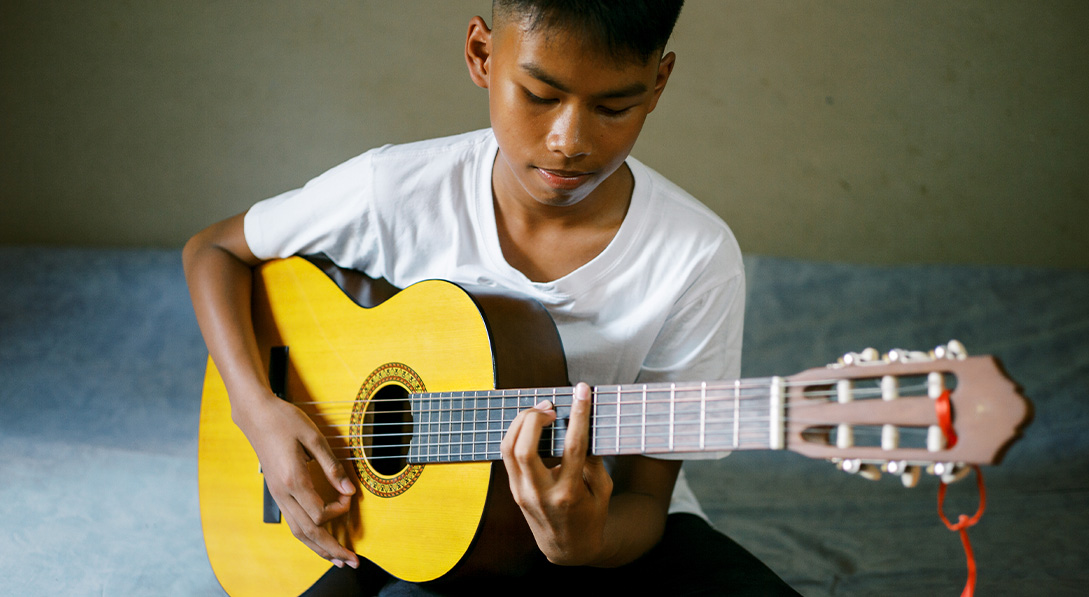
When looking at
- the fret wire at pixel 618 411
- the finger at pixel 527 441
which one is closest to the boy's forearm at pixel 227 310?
the finger at pixel 527 441

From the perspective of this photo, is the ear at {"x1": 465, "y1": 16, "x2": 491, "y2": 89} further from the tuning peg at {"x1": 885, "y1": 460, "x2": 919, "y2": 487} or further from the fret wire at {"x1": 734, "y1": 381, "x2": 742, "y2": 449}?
the tuning peg at {"x1": 885, "y1": 460, "x2": 919, "y2": 487}

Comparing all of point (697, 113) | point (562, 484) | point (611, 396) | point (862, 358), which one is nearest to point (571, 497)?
point (562, 484)

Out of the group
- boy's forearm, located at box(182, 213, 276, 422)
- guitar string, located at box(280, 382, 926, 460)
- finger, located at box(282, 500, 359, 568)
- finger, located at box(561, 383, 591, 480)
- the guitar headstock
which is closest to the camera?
the guitar headstock

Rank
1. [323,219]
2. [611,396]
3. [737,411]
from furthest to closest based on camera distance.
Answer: [323,219]
[611,396]
[737,411]

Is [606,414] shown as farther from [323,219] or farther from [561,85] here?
[323,219]

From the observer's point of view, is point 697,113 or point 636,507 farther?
point 697,113

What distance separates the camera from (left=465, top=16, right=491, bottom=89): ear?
102 cm

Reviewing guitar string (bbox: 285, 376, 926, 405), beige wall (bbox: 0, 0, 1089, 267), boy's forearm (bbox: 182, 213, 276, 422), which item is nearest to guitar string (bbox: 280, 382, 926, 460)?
guitar string (bbox: 285, 376, 926, 405)

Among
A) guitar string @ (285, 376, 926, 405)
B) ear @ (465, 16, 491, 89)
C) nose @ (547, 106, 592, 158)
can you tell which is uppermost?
ear @ (465, 16, 491, 89)

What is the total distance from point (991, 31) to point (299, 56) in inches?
76.2

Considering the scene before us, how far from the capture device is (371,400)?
1.07m

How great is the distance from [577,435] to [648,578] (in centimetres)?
37

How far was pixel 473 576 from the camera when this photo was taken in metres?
0.98

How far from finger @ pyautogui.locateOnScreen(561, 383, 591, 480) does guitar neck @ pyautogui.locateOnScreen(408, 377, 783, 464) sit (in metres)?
0.02
